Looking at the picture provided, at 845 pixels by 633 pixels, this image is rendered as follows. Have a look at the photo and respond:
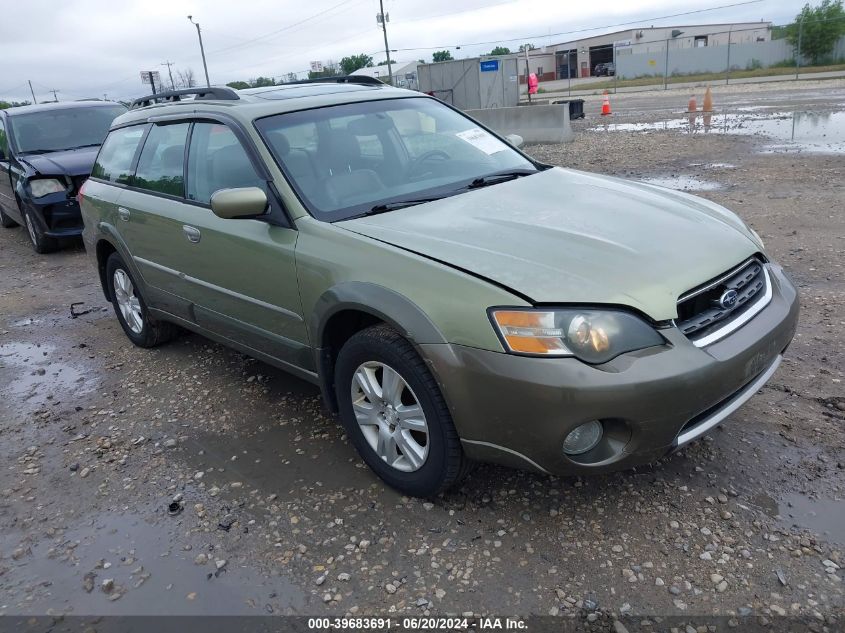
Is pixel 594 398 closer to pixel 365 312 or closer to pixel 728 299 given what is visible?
pixel 728 299

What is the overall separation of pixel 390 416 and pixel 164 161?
100 inches

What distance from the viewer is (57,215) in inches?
337

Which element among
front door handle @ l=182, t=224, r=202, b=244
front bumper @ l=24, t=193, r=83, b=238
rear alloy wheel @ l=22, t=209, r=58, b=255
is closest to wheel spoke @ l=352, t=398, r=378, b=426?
front door handle @ l=182, t=224, r=202, b=244

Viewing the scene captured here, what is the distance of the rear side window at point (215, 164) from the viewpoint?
3.66m

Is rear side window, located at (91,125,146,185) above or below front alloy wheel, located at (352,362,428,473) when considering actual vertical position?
above

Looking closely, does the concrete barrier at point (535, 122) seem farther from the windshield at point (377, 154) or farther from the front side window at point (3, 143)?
the windshield at point (377, 154)

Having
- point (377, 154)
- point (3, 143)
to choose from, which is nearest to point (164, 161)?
point (377, 154)

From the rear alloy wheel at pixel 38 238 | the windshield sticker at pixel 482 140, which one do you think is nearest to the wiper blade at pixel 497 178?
the windshield sticker at pixel 482 140

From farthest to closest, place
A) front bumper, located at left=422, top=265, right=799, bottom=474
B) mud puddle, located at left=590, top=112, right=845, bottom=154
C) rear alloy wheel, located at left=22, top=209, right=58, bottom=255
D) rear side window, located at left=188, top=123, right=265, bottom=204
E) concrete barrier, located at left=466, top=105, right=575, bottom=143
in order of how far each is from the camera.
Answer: concrete barrier, located at left=466, top=105, right=575, bottom=143 < mud puddle, located at left=590, top=112, right=845, bottom=154 < rear alloy wheel, located at left=22, top=209, right=58, bottom=255 < rear side window, located at left=188, top=123, right=265, bottom=204 < front bumper, located at left=422, top=265, right=799, bottom=474

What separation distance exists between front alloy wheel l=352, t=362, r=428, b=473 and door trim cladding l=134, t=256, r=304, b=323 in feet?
1.72

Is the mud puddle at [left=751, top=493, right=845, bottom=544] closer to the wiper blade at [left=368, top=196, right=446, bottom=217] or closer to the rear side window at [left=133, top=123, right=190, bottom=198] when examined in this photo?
the wiper blade at [left=368, top=196, right=446, bottom=217]

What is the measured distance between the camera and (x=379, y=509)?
10.1ft

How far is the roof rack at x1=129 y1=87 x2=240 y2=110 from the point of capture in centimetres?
414

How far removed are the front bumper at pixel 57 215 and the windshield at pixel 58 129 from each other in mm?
1111
